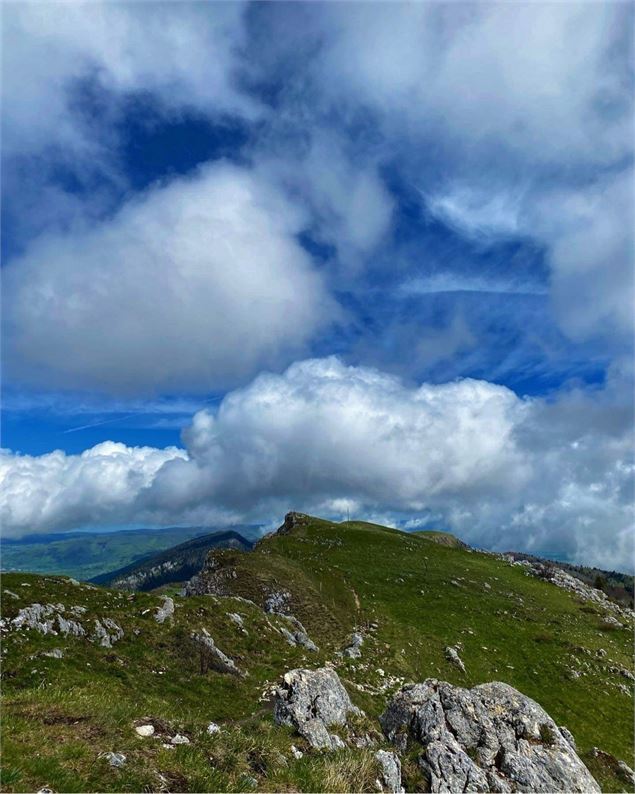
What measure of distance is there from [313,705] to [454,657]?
32855 mm

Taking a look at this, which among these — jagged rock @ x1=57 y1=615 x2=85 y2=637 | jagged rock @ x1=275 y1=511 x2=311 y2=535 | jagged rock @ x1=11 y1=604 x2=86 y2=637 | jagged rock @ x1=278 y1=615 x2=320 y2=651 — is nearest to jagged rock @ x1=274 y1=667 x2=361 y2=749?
jagged rock @ x1=57 y1=615 x2=85 y2=637

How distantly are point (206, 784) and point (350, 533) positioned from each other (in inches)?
3462

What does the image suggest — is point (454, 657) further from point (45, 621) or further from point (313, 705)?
point (45, 621)

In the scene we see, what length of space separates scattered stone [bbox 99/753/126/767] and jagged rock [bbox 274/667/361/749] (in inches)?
363

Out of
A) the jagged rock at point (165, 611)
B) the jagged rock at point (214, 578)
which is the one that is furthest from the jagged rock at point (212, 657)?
the jagged rock at point (214, 578)

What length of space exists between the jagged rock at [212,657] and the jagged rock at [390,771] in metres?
20.4

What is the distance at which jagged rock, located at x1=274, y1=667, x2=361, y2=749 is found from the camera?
1969 centimetres

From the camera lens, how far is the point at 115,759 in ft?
39.3

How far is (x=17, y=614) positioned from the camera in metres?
31.9

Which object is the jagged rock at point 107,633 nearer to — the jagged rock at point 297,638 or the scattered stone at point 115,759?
the jagged rock at point 297,638

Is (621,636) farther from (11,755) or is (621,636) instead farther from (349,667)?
(11,755)

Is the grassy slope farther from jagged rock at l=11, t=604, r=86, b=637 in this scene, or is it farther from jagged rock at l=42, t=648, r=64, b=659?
jagged rock at l=11, t=604, r=86, b=637

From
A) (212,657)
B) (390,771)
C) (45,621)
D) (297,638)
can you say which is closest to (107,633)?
(45,621)

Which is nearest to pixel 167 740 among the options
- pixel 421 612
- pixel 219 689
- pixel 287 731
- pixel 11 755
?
pixel 11 755
